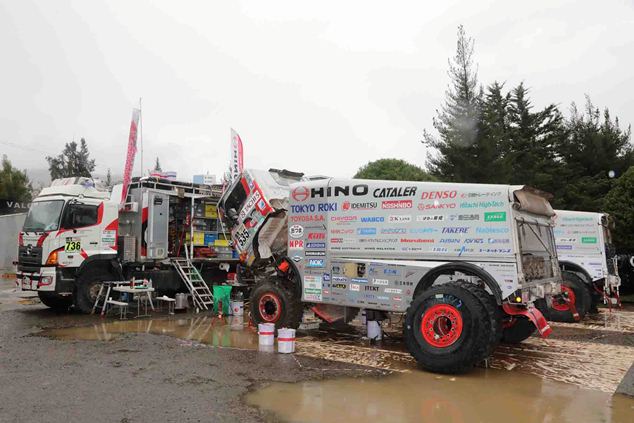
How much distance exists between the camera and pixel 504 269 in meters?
6.91

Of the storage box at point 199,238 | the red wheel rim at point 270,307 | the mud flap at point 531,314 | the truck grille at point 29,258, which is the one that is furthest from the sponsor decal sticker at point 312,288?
the truck grille at point 29,258

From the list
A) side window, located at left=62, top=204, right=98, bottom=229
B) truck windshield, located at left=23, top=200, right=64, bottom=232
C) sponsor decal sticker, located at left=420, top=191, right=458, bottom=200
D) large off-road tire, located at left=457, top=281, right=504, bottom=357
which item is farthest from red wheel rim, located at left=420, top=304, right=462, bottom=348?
truck windshield, located at left=23, top=200, right=64, bottom=232

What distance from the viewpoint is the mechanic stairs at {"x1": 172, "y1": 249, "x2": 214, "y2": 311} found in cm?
1310

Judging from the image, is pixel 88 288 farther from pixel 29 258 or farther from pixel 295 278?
pixel 295 278

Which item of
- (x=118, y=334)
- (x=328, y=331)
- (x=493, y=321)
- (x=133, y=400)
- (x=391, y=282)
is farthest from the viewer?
(x=328, y=331)

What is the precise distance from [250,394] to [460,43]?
66.0 ft

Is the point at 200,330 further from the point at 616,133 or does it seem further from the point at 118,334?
the point at 616,133

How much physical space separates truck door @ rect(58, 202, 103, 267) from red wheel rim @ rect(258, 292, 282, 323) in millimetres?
4914

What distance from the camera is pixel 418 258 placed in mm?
7734

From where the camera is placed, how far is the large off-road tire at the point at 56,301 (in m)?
12.2

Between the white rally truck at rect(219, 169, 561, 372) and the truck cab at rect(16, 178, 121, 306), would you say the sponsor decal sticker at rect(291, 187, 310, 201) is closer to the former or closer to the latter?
the white rally truck at rect(219, 169, 561, 372)

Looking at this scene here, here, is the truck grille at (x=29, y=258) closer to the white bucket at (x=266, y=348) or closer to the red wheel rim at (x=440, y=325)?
the white bucket at (x=266, y=348)

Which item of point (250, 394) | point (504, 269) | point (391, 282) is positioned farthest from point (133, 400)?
point (504, 269)

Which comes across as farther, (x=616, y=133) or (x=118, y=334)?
A: (x=616, y=133)
